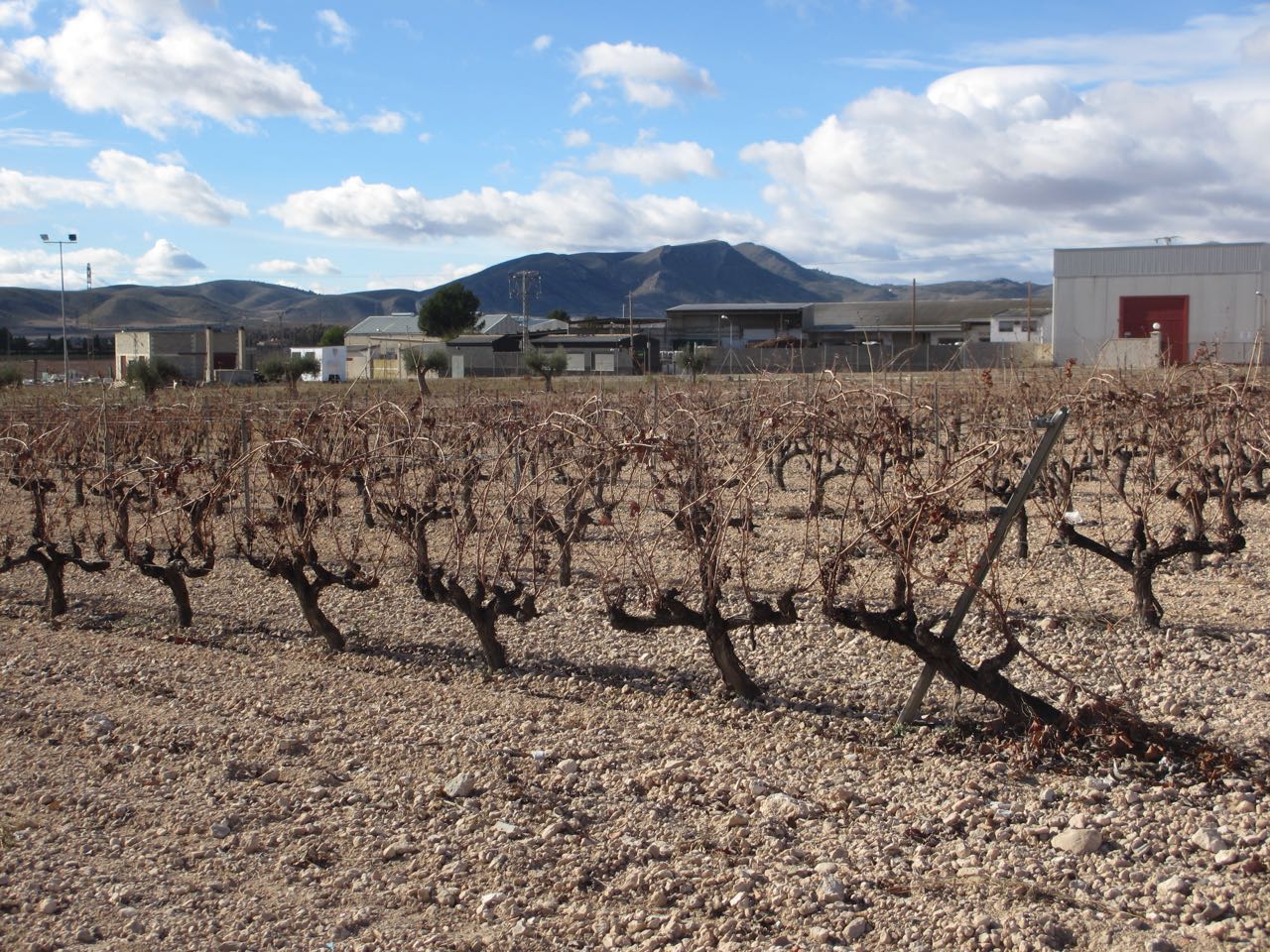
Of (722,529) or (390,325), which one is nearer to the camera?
(722,529)

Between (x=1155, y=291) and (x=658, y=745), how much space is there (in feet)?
125

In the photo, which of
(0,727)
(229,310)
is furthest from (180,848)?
(229,310)

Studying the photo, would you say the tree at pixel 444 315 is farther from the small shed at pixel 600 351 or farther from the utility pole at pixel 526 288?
the utility pole at pixel 526 288

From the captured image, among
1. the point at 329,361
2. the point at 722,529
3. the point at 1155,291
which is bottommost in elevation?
the point at 722,529

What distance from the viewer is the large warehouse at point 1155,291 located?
124 feet

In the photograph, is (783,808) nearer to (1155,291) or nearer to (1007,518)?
(1007,518)

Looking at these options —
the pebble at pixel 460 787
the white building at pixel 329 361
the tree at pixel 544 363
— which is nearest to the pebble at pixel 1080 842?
the pebble at pixel 460 787

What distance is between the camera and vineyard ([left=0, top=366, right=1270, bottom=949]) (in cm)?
386

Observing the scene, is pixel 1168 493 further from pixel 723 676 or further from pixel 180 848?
pixel 180 848

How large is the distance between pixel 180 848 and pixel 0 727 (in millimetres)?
2071

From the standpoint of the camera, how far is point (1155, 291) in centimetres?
3875

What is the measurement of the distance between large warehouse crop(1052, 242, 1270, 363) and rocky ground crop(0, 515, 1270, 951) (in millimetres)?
33518

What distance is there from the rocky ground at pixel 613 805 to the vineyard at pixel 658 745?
0.02m

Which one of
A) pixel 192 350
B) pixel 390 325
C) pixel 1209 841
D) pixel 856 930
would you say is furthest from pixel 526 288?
pixel 856 930
